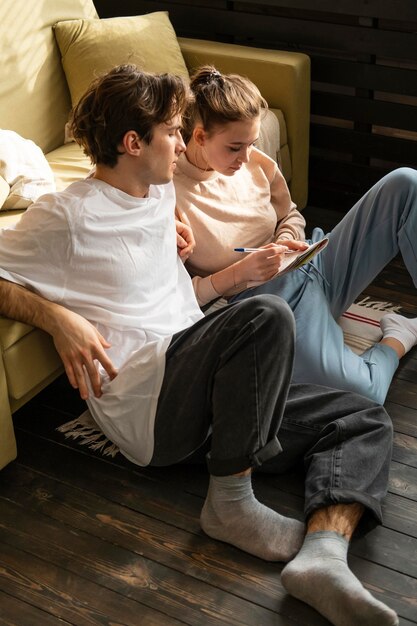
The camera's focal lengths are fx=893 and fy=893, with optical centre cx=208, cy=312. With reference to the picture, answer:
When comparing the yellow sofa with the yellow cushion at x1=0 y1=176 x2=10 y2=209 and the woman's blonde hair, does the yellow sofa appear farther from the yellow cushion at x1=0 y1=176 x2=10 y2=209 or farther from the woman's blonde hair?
the woman's blonde hair

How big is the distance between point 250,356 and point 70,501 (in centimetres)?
54

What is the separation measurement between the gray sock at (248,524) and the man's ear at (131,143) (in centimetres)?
65

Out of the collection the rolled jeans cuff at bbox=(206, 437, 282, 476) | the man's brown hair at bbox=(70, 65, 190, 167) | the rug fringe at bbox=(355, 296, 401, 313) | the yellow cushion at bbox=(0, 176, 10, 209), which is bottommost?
the rug fringe at bbox=(355, 296, 401, 313)

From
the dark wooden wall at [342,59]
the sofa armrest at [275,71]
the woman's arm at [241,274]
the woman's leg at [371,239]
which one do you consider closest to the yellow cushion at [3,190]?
the woman's arm at [241,274]

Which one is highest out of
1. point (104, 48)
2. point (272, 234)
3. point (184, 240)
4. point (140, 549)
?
point (104, 48)

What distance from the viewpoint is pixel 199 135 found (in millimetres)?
1988

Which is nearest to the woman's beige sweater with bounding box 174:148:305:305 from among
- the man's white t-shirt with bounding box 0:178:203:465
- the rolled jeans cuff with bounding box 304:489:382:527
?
the man's white t-shirt with bounding box 0:178:203:465

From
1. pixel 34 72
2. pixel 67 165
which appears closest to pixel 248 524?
pixel 67 165

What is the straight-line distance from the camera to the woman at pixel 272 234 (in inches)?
77.8

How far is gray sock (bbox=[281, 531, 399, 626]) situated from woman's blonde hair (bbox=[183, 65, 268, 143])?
0.90 m

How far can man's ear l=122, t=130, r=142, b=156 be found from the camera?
173 centimetres

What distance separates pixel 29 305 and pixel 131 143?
0.38 m

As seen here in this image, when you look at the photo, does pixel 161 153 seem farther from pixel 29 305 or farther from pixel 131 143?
pixel 29 305

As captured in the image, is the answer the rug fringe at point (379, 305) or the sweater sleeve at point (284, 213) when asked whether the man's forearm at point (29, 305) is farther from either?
the rug fringe at point (379, 305)
